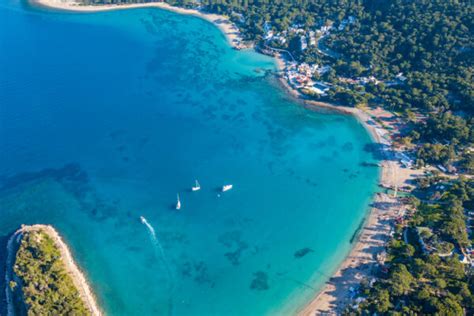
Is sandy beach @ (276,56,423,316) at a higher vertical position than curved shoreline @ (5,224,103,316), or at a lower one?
higher

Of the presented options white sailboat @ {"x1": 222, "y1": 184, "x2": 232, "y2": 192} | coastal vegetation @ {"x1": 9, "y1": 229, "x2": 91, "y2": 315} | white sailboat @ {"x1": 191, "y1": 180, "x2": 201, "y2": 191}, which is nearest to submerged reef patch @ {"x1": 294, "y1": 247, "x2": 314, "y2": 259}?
white sailboat @ {"x1": 222, "y1": 184, "x2": 232, "y2": 192}

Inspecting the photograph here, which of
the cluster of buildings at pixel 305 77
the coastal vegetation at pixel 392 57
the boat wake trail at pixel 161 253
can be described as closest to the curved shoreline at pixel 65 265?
the boat wake trail at pixel 161 253

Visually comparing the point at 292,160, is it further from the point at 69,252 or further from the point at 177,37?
the point at 177,37

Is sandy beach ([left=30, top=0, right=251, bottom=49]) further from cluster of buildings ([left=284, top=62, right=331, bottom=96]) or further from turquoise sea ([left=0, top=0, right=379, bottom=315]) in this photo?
cluster of buildings ([left=284, top=62, right=331, bottom=96])

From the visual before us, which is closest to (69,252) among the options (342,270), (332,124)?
(342,270)

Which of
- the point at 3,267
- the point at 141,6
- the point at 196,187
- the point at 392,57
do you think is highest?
the point at 141,6

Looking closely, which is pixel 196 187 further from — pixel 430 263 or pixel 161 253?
pixel 430 263

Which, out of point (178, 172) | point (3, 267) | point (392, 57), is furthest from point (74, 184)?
A: point (392, 57)

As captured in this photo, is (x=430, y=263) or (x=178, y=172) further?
(x=178, y=172)
